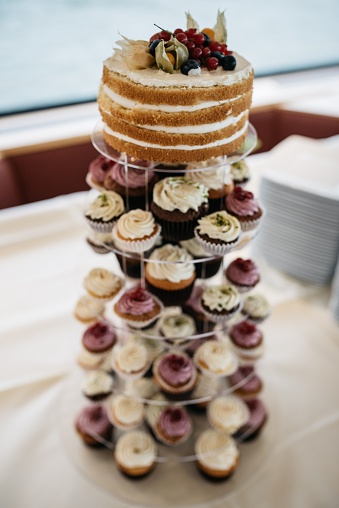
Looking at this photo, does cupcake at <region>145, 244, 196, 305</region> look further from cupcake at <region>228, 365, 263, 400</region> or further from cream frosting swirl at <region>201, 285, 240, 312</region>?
cupcake at <region>228, 365, 263, 400</region>

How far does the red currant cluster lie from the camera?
3.81 ft

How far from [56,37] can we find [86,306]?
1.95 m

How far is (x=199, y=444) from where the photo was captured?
64.6 inches

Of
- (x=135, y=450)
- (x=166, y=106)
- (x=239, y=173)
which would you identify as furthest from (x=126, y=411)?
(x=166, y=106)

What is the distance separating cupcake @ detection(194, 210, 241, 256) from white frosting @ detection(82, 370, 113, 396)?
698 mm

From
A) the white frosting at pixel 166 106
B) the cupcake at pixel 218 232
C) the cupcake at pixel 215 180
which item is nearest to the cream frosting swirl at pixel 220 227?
the cupcake at pixel 218 232

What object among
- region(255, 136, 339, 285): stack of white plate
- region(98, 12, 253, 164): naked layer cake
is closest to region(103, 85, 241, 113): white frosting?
region(98, 12, 253, 164): naked layer cake

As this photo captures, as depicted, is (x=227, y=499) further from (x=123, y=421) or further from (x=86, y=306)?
(x=86, y=306)

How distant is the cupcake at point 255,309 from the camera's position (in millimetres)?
1692

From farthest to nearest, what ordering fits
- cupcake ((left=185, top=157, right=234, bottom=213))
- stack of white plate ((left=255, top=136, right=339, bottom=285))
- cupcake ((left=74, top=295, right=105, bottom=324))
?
stack of white plate ((left=255, top=136, right=339, bottom=285))
cupcake ((left=74, top=295, right=105, bottom=324))
cupcake ((left=185, top=157, right=234, bottom=213))

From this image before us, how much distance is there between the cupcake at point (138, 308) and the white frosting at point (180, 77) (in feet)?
2.21

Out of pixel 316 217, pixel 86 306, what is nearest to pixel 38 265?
pixel 86 306

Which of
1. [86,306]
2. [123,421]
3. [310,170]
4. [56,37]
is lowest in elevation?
[123,421]

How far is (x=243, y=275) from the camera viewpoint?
1.57 m
